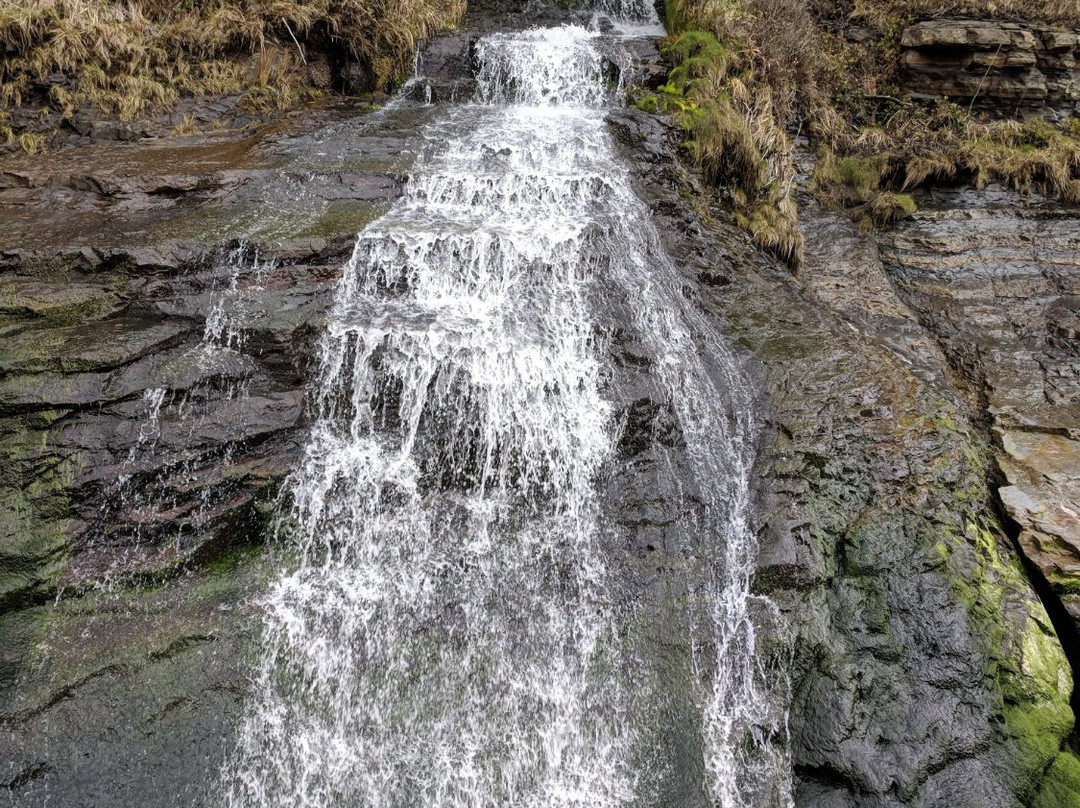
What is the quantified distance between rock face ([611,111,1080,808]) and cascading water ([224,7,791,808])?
14.0 inches

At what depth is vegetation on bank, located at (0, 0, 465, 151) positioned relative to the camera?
8.45m

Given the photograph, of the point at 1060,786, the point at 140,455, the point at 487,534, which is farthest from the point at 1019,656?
the point at 140,455

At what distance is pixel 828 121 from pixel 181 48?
1011cm

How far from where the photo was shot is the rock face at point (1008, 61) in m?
10.0

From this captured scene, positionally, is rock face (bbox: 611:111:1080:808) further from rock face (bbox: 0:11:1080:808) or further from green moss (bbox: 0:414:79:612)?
green moss (bbox: 0:414:79:612)

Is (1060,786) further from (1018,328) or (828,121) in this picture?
(828,121)

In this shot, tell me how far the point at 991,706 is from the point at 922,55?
10.5 metres

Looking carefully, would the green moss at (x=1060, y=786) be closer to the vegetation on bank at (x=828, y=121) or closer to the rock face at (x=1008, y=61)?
the vegetation on bank at (x=828, y=121)

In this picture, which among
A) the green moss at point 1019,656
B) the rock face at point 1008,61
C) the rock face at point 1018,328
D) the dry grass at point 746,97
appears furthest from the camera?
the rock face at point 1008,61

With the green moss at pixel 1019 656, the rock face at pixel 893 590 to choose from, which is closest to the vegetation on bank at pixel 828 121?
the rock face at pixel 893 590

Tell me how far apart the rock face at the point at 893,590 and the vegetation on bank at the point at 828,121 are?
2.37m

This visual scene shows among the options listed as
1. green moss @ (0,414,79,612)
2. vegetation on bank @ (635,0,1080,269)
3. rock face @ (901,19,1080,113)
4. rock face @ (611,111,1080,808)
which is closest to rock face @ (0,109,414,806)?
green moss @ (0,414,79,612)

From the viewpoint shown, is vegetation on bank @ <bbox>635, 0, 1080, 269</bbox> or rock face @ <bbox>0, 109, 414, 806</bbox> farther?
vegetation on bank @ <bbox>635, 0, 1080, 269</bbox>

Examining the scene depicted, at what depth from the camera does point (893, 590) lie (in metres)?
5.13
